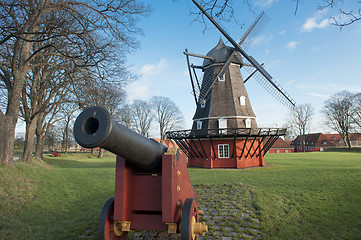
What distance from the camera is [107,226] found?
3.09 metres

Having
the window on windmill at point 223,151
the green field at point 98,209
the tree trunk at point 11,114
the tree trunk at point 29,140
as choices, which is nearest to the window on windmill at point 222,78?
the window on windmill at point 223,151

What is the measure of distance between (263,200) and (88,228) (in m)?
5.16

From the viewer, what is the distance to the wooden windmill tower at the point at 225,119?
1786cm

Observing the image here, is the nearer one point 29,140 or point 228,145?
point 29,140

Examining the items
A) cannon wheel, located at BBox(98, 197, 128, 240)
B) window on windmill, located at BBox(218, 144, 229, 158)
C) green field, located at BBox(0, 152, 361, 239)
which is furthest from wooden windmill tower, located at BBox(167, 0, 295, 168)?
cannon wheel, located at BBox(98, 197, 128, 240)

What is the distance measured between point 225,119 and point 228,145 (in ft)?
7.67

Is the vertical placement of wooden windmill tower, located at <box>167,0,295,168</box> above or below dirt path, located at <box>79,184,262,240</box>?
above

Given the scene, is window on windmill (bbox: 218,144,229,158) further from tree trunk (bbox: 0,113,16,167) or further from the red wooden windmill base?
tree trunk (bbox: 0,113,16,167)

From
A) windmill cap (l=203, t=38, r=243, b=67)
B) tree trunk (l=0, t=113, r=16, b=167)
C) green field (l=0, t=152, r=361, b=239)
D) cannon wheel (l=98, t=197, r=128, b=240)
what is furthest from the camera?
windmill cap (l=203, t=38, r=243, b=67)

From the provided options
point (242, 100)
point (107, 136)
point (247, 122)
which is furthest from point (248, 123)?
point (107, 136)

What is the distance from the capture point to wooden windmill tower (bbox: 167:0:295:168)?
1786cm

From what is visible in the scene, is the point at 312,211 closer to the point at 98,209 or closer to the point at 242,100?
the point at 98,209

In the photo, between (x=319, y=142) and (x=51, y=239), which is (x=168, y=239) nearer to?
(x=51, y=239)

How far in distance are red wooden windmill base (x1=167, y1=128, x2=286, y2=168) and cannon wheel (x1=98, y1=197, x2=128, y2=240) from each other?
14.1 m
